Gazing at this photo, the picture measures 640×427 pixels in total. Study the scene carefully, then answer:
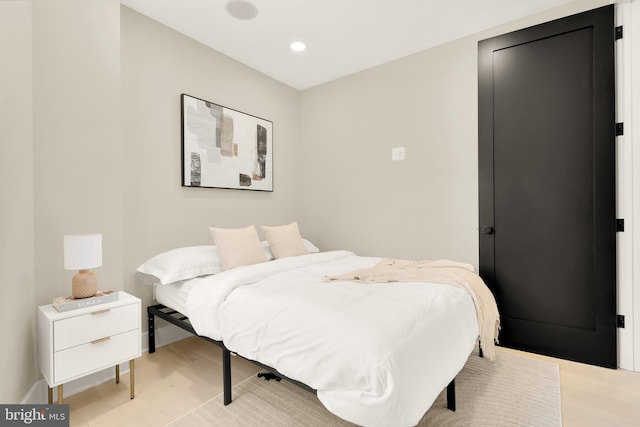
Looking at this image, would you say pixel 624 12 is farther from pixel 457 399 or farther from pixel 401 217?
pixel 457 399

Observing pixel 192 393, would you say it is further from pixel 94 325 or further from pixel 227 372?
pixel 94 325

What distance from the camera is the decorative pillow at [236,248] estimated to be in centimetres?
247

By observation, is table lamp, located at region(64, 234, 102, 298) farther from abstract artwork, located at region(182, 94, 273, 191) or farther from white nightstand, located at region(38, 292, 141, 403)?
abstract artwork, located at region(182, 94, 273, 191)

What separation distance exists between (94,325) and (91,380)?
0.57 m

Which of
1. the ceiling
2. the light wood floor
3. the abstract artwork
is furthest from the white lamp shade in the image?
the ceiling

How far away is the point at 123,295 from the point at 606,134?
359 cm

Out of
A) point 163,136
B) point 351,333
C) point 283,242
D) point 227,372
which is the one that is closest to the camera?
point 351,333

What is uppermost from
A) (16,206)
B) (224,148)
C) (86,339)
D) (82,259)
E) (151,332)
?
(224,148)

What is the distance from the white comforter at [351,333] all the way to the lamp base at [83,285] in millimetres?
564

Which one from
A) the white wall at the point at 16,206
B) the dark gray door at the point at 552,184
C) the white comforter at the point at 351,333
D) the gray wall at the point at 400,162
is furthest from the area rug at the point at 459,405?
the gray wall at the point at 400,162

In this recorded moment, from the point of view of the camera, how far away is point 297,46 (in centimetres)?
306

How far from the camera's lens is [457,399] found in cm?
189

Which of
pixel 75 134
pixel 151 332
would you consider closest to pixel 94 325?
pixel 151 332

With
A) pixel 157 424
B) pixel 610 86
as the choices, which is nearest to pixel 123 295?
pixel 157 424
